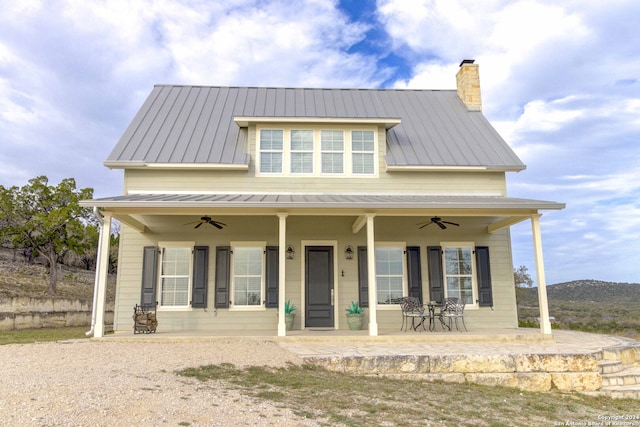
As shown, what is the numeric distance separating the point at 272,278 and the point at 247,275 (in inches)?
25.5

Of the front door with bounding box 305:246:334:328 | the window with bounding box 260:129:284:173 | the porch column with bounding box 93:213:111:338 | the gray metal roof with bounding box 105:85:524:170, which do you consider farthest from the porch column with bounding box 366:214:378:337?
the porch column with bounding box 93:213:111:338

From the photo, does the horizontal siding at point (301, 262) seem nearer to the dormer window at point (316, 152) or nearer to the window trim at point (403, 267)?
the window trim at point (403, 267)

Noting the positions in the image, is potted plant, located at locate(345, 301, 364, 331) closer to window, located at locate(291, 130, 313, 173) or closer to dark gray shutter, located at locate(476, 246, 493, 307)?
dark gray shutter, located at locate(476, 246, 493, 307)

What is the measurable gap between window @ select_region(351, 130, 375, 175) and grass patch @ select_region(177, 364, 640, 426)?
5.74 m

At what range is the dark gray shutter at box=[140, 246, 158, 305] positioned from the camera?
32.2 feet

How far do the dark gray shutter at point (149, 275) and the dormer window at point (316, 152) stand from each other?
3.21 m

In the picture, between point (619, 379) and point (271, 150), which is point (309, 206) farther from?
point (619, 379)

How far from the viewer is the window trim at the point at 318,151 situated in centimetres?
1073

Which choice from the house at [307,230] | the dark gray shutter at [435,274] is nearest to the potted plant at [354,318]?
the house at [307,230]

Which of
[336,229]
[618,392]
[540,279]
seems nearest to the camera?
[618,392]

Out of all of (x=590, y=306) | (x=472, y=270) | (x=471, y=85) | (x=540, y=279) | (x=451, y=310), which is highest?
(x=471, y=85)

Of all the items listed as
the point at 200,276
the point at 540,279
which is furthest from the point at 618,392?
the point at 200,276

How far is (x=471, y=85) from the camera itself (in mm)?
12984

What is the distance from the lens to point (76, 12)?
1009cm
